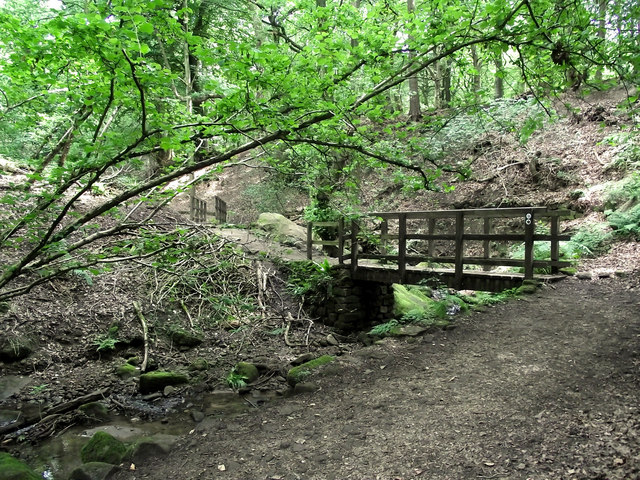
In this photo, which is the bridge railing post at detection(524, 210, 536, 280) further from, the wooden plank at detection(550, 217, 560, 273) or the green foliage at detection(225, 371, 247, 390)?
the green foliage at detection(225, 371, 247, 390)

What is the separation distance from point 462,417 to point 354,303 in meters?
6.10

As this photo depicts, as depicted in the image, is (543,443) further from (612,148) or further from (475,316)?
(612,148)

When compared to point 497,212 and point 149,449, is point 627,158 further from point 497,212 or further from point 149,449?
point 149,449

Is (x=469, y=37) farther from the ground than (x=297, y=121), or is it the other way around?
(x=469, y=37)

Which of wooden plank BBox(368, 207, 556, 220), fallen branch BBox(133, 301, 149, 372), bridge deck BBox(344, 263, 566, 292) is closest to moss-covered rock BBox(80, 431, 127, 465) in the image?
fallen branch BBox(133, 301, 149, 372)

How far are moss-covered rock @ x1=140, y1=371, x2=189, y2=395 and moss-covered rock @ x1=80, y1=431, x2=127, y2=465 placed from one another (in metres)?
1.91

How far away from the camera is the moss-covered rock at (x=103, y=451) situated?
382 cm

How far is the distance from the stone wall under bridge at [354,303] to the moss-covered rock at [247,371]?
10.8ft

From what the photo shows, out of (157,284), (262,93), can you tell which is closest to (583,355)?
(262,93)

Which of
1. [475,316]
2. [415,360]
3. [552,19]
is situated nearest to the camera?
[552,19]

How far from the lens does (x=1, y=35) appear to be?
3.24m

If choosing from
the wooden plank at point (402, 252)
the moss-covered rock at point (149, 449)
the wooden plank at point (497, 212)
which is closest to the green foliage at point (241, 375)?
the moss-covered rock at point (149, 449)

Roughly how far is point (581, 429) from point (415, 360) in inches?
95.2

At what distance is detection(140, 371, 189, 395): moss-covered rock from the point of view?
235 inches
